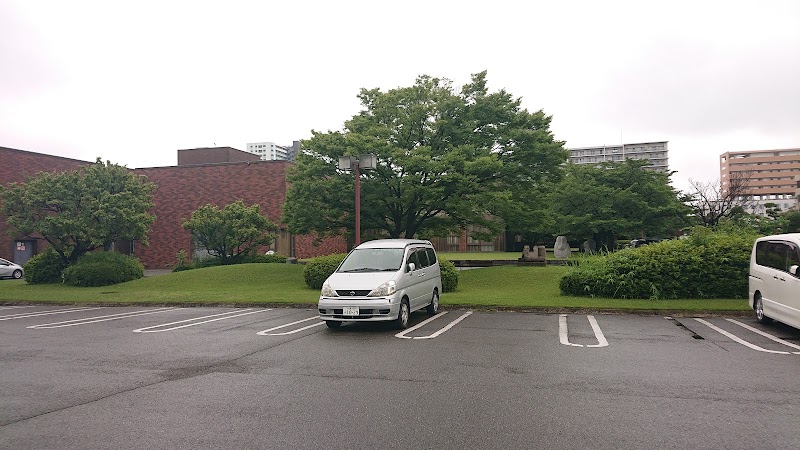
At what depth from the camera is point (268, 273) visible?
83.8 feet

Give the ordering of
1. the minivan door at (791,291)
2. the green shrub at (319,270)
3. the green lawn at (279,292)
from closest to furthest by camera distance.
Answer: the minivan door at (791,291), the green lawn at (279,292), the green shrub at (319,270)

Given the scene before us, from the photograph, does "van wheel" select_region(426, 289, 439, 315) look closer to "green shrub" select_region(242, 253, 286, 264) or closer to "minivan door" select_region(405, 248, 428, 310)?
"minivan door" select_region(405, 248, 428, 310)

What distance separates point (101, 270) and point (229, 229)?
6764 mm

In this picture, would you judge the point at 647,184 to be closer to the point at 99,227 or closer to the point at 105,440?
the point at 99,227

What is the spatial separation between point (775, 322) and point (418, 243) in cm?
796

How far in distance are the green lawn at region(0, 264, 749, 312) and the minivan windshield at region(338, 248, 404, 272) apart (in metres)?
3.46

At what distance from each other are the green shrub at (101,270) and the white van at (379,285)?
1692 centimetres

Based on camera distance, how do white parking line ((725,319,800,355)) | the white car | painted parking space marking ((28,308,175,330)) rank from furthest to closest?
the white car → painted parking space marking ((28,308,175,330)) → white parking line ((725,319,800,355))

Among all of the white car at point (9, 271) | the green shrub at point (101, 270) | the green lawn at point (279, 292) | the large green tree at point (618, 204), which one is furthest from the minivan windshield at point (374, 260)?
the white car at point (9, 271)

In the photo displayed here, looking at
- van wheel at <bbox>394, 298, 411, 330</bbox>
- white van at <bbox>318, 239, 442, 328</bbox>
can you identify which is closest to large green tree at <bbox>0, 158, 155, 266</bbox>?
white van at <bbox>318, 239, 442, 328</bbox>

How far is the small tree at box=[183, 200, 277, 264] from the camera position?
95.1 ft

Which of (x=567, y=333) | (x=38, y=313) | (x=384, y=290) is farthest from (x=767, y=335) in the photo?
(x=38, y=313)

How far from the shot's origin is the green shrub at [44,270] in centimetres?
2552

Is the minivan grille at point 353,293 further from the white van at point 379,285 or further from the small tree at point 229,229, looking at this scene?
the small tree at point 229,229
